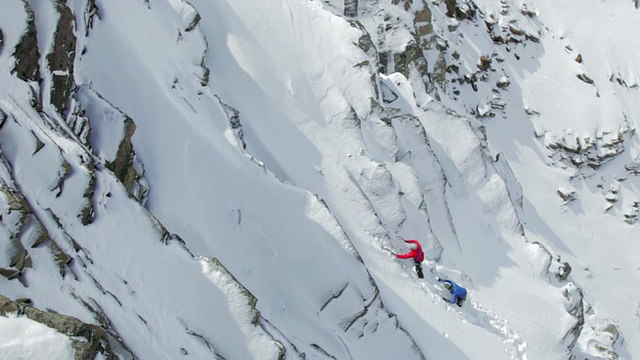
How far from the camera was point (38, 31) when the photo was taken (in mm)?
13719

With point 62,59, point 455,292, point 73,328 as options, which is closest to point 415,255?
point 455,292

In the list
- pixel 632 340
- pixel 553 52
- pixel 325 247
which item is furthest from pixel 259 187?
pixel 553 52

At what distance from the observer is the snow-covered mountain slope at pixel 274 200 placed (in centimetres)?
1148

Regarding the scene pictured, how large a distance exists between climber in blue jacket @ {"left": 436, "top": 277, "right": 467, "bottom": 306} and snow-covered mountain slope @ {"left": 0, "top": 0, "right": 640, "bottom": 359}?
28 cm

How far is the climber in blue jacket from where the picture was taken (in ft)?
64.3

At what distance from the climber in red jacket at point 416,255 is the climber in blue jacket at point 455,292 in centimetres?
95

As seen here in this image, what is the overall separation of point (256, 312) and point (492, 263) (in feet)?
42.6

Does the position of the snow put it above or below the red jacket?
above

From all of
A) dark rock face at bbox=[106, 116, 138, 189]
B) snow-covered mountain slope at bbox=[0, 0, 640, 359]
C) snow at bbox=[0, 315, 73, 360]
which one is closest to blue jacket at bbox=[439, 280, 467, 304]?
snow-covered mountain slope at bbox=[0, 0, 640, 359]

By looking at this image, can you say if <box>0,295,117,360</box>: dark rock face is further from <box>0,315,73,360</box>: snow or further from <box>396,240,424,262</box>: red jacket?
<box>396,240,424,262</box>: red jacket

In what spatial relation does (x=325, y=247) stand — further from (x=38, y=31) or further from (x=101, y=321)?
(x=38, y=31)

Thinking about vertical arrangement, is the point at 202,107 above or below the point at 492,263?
above

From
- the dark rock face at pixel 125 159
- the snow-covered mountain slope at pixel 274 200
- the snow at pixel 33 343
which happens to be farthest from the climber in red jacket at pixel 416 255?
the snow at pixel 33 343

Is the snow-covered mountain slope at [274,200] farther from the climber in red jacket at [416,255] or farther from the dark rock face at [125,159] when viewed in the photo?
the climber in red jacket at [416,255]
